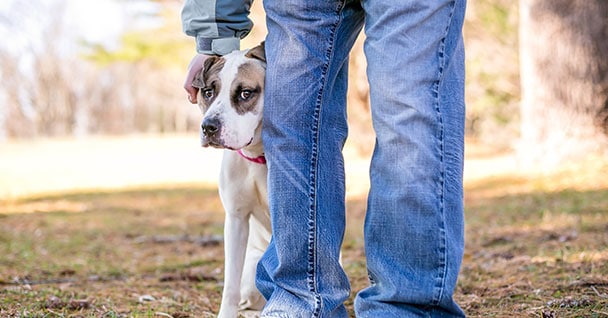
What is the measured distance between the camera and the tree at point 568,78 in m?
6.55

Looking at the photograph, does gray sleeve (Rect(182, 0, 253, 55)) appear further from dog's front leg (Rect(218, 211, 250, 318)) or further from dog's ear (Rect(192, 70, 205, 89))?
dog's front leg (Rect(218, 211, 250, 318))

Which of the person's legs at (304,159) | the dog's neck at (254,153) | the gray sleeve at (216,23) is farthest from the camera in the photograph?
the dog's neck at (254,153)

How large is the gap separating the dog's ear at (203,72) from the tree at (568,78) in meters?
Answer: 5.01

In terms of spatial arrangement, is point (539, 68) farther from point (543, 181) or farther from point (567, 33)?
point (543, 181)

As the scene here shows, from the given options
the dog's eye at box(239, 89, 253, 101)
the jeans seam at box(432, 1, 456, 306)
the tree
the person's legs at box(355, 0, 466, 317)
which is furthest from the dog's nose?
the tree

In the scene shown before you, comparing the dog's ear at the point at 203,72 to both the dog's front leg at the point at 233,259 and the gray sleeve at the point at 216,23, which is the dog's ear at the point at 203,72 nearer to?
the gray sleeve at the point at 216,23

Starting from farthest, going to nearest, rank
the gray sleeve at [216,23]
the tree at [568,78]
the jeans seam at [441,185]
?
the tree at [568,78] < the gray sleeve at [216,23] < the jeans seam at [441,185]

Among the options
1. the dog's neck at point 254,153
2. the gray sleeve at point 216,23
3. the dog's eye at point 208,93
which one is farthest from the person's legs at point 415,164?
the dog's eye at point 208,93

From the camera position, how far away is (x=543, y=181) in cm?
645

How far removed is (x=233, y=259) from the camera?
256 centimetres

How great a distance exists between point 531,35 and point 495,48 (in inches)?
116

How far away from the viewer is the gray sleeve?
2.25 meters

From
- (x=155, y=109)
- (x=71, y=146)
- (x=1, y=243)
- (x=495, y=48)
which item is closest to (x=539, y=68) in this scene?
(x=495, y=48)

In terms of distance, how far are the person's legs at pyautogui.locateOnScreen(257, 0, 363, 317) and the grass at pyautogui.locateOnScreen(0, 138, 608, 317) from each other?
0.68m
